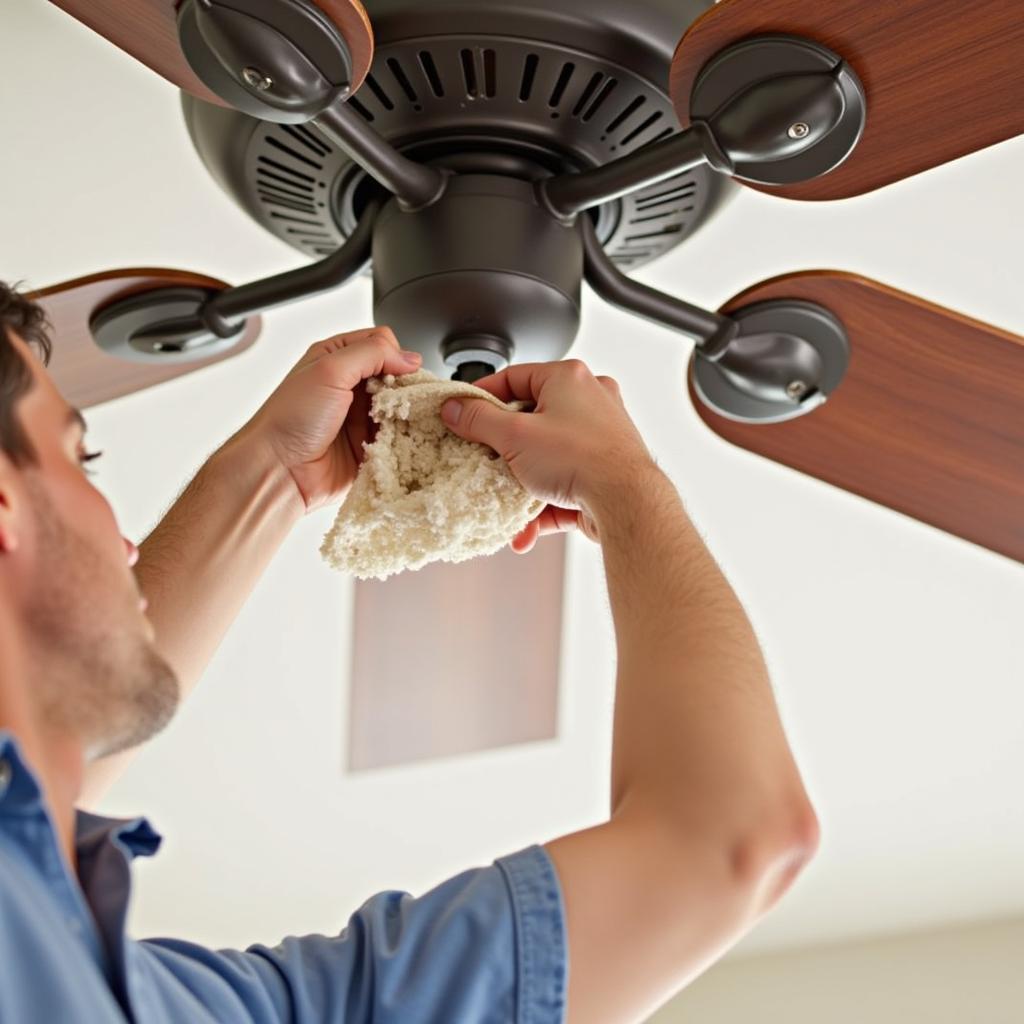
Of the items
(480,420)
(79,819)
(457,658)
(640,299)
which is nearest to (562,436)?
(480,420)

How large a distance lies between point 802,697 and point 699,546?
156cm

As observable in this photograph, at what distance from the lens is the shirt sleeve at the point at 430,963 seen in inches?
28.1

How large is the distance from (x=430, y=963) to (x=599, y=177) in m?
0.50

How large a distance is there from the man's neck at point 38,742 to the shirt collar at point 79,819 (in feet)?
0.06

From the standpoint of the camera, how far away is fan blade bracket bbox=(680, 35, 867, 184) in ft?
2.40

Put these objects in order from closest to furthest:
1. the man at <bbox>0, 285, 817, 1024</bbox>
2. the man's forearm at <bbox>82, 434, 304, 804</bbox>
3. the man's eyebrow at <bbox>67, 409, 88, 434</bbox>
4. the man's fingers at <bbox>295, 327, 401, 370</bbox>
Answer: the man at <bbox>0, 285, 817, 1024</bbox>, the man's eyebrow at <bbox>67, 409, 88, 434</bbox>, the man's fingers at <bbox>295, 327, 401, 370</bbox>, the man's forearm at <bbox>82, 434, 304, 804</bbox>

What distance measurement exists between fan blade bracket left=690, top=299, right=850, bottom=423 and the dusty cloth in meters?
0.23

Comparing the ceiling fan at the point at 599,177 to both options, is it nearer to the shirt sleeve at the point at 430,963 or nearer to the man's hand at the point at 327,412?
the man's hand at the point at 327,412

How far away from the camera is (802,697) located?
2287mm

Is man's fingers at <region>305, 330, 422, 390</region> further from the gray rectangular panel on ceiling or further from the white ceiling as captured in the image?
the gray rectangular panel on ceiling

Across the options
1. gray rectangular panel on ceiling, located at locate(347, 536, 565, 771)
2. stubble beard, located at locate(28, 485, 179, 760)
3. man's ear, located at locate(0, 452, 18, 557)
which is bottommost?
stubble beard, located at locate(28, 485, 179, 760)

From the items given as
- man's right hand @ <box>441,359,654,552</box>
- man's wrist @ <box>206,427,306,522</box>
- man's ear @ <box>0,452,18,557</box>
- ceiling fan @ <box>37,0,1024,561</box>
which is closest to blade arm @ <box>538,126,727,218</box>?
ceiling fan @ <box>37,0,1024,561</box>

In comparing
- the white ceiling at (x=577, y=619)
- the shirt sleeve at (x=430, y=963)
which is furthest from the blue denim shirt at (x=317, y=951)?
the white ceiling at (x=577, y=619)

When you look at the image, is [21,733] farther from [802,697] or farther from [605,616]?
[802,697]
